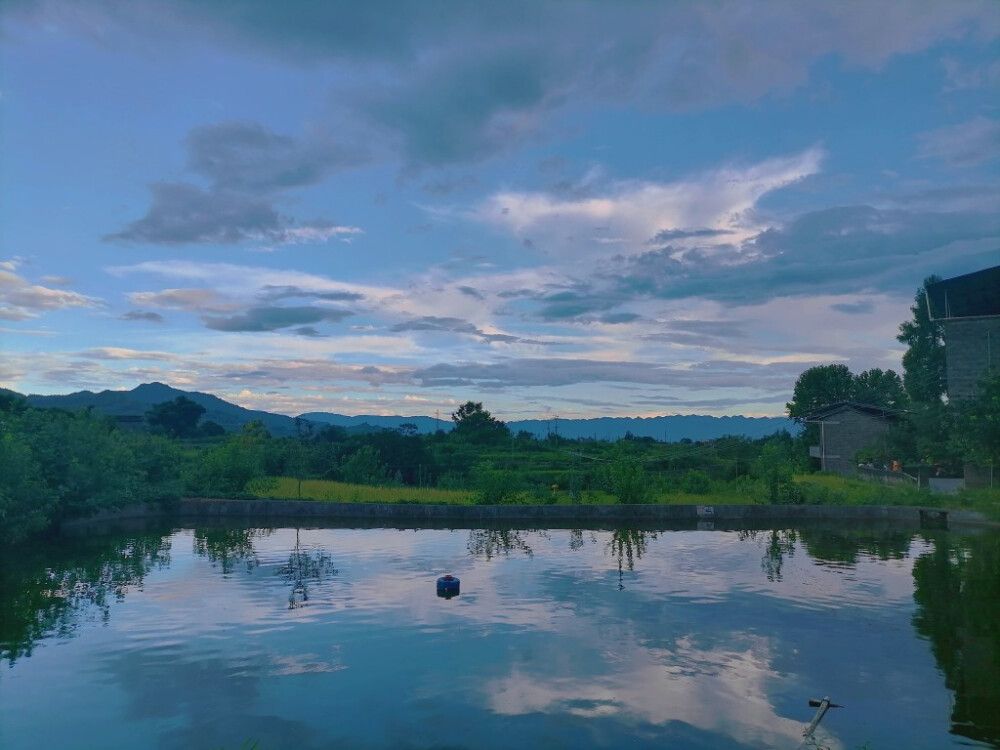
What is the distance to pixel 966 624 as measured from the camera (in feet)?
38.8

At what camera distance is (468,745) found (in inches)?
283

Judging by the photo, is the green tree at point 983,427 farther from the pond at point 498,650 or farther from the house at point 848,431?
the house at point 848,431

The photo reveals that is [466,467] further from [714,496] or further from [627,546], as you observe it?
[627,546]

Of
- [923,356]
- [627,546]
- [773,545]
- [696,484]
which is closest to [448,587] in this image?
[627,546]

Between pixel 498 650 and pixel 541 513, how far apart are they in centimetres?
1612

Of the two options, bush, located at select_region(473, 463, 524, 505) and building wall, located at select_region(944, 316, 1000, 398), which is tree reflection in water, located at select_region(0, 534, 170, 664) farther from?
building wall, located at select_region(944, 316, 1000, 398)

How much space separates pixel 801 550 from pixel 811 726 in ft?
43.3

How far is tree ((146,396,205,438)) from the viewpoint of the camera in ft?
196

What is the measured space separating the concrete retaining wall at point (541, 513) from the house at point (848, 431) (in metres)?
13.7

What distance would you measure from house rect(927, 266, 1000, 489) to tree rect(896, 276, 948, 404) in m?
9.06

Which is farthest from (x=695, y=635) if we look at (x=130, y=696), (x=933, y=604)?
(x=130, y=696)

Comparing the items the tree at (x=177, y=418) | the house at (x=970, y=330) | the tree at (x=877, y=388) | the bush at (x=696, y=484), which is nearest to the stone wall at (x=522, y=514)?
the bush at (x=696, y=484)

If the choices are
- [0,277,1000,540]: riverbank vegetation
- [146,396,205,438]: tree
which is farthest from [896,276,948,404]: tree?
[146,396,205,438]: tree

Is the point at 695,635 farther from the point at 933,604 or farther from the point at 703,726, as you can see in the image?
the point at 933,604
